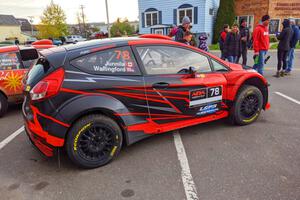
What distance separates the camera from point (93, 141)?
2.82 meters

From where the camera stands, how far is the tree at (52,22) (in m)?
41.2

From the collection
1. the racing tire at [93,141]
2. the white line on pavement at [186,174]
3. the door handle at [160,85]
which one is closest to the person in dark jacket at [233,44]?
the white line on pavement at [186,174]

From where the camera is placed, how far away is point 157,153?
10.5ft

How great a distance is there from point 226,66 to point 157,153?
1.76 metres

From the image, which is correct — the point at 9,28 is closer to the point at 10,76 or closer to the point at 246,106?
the point at 10,76

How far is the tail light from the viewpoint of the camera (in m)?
2.58

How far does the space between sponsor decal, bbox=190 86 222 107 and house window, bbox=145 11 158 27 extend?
18958 millimetres

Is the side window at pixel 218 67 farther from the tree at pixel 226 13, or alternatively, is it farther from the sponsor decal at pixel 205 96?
the tree at pixel 226 13

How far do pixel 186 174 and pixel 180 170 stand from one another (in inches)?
4.0

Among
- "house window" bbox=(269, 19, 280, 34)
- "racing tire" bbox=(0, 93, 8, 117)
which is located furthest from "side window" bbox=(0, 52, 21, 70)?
"house window" bbox=(269, 19, 280, 34)

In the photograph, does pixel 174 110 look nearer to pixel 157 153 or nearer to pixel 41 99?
pixel 157 153

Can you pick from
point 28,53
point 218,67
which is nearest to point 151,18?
point 28,53

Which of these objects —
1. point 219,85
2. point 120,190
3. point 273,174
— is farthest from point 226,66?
point 120,190

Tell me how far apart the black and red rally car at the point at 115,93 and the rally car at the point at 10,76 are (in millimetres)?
2166
